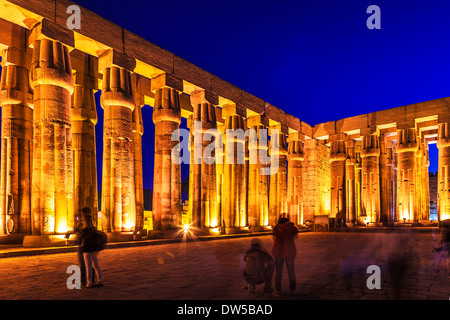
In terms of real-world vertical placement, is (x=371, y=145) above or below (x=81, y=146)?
above

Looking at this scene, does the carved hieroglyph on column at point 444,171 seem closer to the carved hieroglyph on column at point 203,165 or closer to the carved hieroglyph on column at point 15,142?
the carved hieroglyph on column at point 203,165

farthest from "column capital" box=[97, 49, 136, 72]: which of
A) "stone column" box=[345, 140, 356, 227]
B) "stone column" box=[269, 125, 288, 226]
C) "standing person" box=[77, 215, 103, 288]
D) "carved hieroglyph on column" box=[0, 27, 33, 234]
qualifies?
"stone column" box=[345, 140, 356, 227]

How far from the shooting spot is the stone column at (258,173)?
76.2 ft

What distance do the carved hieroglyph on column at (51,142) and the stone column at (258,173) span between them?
1266 cm

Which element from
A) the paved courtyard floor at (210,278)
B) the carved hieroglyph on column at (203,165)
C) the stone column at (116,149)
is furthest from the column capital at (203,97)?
the paved courtyard floor at (210,278)

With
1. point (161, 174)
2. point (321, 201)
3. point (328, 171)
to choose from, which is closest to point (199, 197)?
point (161, 174)

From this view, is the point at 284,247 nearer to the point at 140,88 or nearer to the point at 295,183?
the point at 140,88

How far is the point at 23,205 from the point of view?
14672mm

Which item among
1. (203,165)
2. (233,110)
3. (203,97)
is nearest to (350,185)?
(233,110)

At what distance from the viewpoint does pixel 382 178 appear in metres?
30.0

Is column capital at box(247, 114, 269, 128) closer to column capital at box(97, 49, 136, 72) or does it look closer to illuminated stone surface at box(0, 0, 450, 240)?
illuminated stone surface at box(0, 0, 450, 240)

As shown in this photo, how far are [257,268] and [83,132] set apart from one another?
46.0 feet

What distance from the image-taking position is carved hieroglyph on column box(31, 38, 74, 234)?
12.4m

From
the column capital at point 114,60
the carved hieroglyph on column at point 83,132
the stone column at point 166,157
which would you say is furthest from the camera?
the stone column at point 166,157
